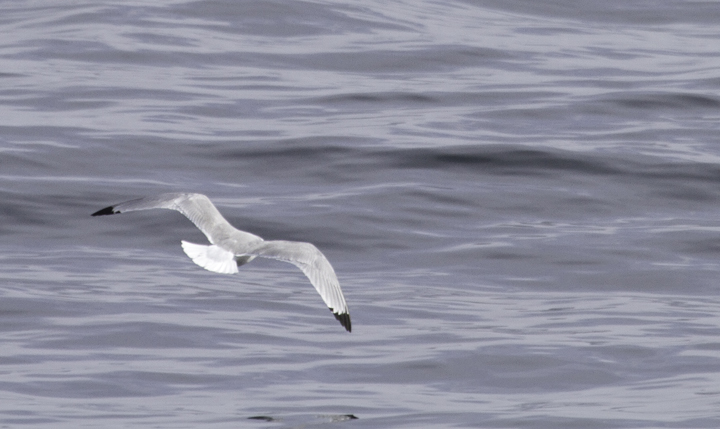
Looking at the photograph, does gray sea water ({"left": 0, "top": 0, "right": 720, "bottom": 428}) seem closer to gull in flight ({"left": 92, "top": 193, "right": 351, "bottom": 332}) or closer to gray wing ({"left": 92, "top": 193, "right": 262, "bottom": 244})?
gull in flight ({"left": 92, "top": 193, "right": 351, "bottom": 332})

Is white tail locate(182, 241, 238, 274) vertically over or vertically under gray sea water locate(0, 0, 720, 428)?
over

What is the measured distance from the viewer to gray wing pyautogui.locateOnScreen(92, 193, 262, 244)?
30.5 ft

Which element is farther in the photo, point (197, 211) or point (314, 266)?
point (197, 211)

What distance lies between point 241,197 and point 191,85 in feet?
21.1

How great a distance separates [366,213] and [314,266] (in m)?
6.64

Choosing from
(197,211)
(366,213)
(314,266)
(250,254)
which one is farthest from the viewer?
(366,213)

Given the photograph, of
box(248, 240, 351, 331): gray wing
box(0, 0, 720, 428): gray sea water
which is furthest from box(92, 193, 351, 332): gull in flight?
box(0, 0, 720, 428): gray sea water

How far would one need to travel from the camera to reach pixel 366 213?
50.4ft

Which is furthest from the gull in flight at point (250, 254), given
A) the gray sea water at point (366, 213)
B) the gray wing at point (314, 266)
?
the gray sea water at point (366, 213)

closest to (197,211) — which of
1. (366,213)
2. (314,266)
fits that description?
(314,266)

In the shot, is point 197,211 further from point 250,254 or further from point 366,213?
point 366,213

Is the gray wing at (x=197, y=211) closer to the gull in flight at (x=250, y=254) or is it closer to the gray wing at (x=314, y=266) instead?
the gull in flight at (x=250, y=254)

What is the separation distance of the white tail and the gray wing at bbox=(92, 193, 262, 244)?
264 millimetres

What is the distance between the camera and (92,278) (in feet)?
42.0
